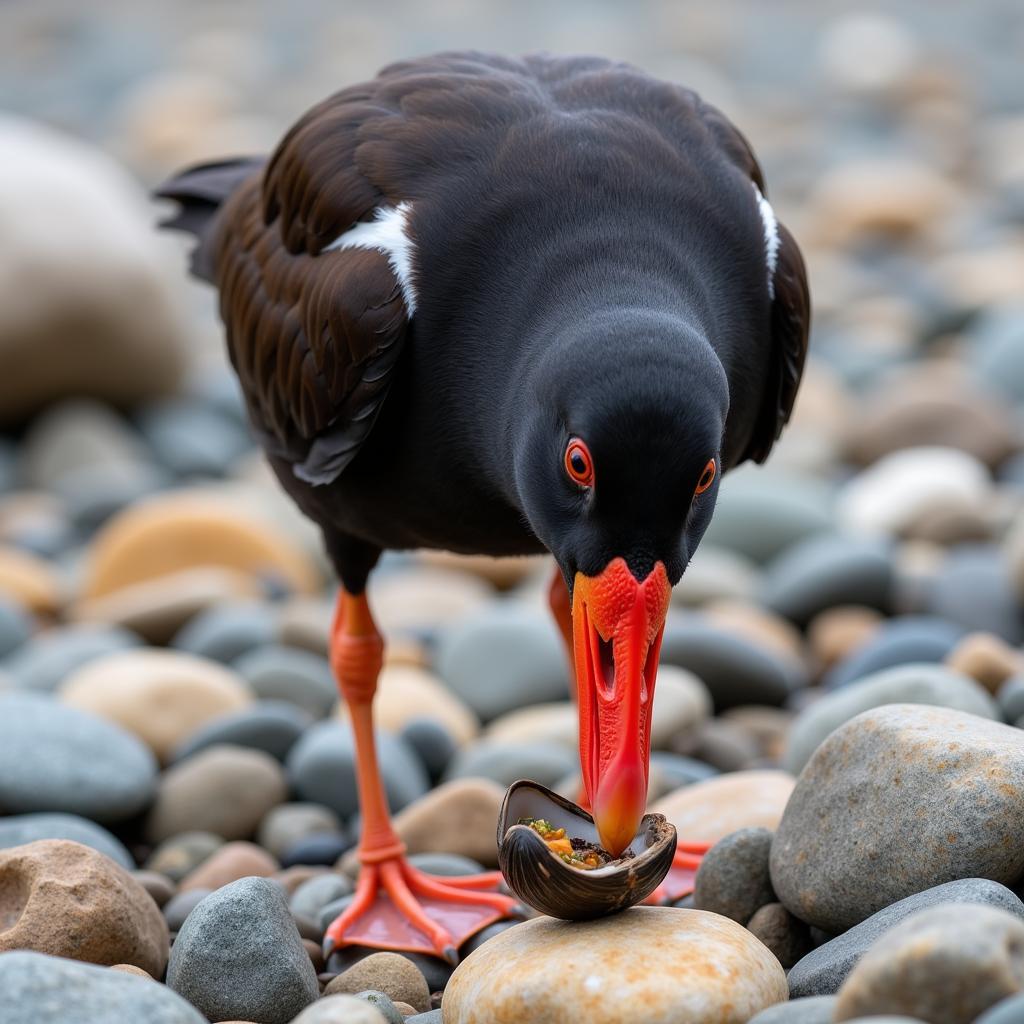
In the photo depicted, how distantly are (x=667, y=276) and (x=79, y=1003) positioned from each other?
7.62ft

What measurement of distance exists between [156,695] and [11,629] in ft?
5.72

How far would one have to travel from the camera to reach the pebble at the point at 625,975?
10.7 feet

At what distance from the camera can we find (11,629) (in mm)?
7883

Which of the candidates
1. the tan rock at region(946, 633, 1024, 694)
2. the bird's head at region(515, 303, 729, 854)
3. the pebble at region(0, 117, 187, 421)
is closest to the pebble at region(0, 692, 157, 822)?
the bird's head at region(515, 303, 729, 854)

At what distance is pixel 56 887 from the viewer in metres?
4.06

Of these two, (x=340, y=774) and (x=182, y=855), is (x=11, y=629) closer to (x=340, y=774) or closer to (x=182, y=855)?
(x=340, y=774)

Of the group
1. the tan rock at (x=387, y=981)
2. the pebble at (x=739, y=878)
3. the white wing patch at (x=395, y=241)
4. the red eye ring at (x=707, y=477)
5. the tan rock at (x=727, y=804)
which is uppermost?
the white wing patch at (x=395, y=241)

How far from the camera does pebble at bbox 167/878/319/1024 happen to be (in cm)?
383

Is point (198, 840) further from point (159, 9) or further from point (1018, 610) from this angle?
point (159, 9)

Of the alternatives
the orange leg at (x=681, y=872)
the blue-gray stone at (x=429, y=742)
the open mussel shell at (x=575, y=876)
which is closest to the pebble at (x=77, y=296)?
the blue-gray stone at (x=429, y=742)

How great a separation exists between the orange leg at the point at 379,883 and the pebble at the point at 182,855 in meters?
0.63

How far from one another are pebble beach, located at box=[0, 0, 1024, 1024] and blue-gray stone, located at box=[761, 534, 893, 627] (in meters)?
0.02

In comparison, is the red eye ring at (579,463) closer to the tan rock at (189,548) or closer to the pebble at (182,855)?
the pebble at (182,855)

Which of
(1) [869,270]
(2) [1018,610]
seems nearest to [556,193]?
(2) [1018,610]
